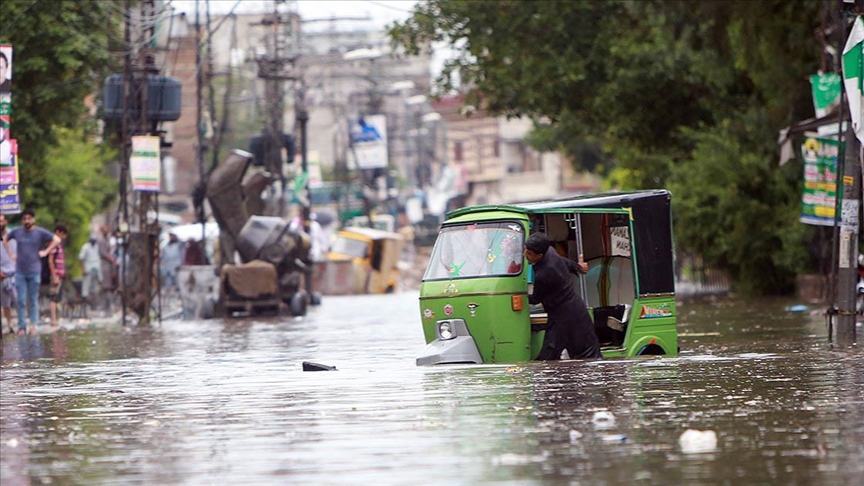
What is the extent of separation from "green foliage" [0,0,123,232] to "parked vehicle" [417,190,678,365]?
64.9ft

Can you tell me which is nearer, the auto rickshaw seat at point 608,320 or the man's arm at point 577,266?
the man's arm at point 577,266

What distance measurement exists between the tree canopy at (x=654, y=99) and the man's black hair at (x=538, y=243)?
60.9ft

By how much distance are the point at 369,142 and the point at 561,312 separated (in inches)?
2575

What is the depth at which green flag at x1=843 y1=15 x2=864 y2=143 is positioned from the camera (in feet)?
65.1

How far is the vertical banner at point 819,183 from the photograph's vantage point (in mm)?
26688

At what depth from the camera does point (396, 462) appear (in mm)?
9266

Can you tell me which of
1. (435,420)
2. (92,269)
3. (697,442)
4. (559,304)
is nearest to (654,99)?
(92,269)

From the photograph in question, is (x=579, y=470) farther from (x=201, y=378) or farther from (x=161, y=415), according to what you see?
(x=201, y=378)

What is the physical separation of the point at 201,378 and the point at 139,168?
1621 cm

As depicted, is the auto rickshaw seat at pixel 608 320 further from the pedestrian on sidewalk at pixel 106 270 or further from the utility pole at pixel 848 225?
the pedestrian on sidewalk at pixel 106 270

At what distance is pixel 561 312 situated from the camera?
55.4 feet

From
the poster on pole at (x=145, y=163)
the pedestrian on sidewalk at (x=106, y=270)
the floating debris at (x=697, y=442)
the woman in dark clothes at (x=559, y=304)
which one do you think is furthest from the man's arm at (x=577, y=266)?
the pedestrian on sidewalk at (x=106, y=270)

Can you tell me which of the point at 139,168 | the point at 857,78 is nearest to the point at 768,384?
the point at 857,78

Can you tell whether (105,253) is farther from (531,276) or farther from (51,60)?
(531,276)
